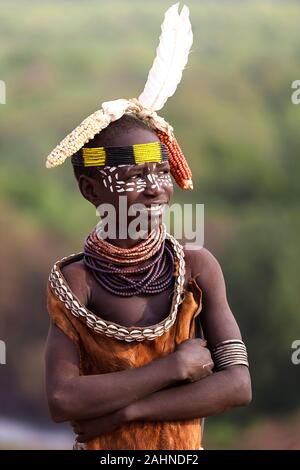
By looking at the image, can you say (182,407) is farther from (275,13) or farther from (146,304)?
(275,13)

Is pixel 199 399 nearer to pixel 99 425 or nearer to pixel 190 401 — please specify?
pixel 190 401

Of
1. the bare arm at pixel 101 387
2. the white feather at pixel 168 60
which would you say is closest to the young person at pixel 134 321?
the bare arm at pixel 101 387

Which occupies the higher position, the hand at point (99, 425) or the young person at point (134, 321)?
the young person at point (134, 321)

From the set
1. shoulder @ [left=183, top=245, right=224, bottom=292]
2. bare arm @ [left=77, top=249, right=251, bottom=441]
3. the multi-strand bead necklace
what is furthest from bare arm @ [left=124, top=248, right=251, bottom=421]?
the multi-strand bead necklace

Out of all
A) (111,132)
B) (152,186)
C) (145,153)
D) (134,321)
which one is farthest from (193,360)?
(111,132)

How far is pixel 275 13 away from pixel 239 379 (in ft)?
13.1

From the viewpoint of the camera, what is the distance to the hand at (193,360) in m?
3.55

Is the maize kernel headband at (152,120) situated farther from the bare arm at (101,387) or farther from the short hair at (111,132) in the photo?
the bare arm at (101,387)

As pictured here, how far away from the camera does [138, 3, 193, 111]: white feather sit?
385 centimetres

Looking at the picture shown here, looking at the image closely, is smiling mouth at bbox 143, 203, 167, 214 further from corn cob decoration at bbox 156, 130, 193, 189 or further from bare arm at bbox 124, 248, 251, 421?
bare arm at bbox 124, 248, 251, 421

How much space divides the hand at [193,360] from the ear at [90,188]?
0.60 metres

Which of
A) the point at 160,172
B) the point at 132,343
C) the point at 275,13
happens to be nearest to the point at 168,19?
the point at 160,172

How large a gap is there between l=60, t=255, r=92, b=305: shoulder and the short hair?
0.33 metres

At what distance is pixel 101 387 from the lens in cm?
351
